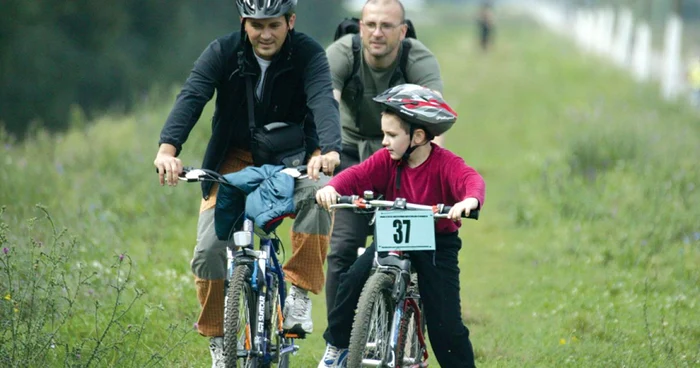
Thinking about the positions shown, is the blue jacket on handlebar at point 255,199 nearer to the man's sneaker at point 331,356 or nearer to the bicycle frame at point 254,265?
the bicycle frame at point 254,265

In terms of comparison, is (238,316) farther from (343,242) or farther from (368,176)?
(343,242)

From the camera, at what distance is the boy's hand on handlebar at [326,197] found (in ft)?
16.7

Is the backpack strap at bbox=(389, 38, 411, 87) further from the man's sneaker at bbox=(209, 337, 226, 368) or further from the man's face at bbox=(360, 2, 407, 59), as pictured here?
the man's sneaker at bbox=(209, 337, 226, 368)

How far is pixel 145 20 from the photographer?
1580 inches

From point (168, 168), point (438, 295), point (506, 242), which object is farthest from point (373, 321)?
point (506, 242)

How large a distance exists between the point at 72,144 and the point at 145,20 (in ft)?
83.9

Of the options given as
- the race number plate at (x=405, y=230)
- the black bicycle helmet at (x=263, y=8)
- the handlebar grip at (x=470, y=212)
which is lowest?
the race number plate at (x=405, y=230)

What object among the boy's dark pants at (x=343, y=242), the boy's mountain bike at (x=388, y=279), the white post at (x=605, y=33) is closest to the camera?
the boy's mountain bike at (x=388, y=279)

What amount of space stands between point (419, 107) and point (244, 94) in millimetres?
990

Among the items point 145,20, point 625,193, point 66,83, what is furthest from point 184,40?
point 625,193

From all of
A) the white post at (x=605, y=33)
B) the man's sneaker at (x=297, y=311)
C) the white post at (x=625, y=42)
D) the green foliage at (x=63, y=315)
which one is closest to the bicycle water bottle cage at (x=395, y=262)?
the man's sneaker at (x=297, y=311)

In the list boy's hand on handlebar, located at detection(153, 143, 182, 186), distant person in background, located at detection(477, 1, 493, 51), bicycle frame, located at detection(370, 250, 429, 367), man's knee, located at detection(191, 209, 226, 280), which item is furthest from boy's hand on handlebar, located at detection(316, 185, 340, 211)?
distant person in background, located at detection(477, 1, 493, 51)

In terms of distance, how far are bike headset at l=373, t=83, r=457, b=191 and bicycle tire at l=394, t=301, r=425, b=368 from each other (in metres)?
0.80

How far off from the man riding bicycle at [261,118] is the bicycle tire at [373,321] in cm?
62
